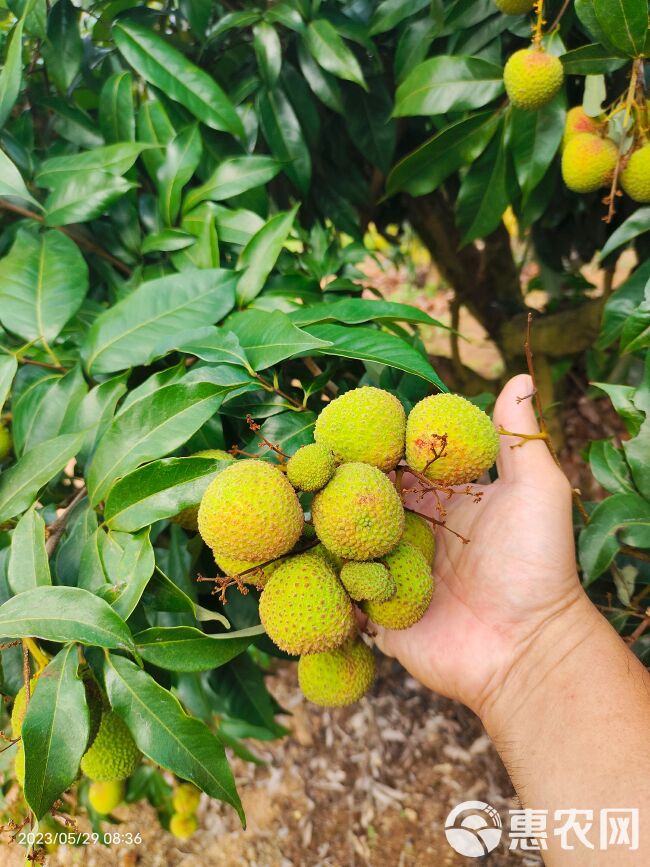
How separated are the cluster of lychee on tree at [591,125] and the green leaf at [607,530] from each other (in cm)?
59

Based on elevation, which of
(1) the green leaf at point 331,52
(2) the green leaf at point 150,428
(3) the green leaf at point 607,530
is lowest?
(3) the green leaf at point 607,530

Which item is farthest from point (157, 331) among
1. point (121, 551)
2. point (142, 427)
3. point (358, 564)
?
point (358, 564)

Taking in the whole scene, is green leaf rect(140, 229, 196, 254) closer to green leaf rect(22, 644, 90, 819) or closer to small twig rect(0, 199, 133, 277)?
small twig rect(0, 199, 133, 277)

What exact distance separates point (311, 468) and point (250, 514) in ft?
0.32

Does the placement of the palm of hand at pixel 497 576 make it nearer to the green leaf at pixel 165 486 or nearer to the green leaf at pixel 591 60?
the green leaf at pixel 165 486

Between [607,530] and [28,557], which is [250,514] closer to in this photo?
[28,557]

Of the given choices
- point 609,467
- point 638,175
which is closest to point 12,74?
point 638,175

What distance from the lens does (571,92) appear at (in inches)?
56.6

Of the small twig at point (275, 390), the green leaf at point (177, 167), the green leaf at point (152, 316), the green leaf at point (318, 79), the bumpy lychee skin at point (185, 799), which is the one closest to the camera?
the small twig at point (275, 390)

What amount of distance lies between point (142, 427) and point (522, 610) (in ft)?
2.18

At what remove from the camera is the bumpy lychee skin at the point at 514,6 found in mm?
1190

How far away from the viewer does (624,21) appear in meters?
1.07

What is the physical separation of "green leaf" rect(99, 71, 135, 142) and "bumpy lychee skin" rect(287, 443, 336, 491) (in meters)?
0.88

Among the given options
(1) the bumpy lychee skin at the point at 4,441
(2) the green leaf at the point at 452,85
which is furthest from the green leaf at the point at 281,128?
(1) the bumpy lychee skin at the point at 4,441
